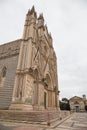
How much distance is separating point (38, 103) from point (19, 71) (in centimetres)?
463

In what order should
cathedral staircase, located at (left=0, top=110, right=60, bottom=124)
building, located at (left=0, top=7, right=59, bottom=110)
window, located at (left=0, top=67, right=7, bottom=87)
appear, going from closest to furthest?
cathedral staircase, located at (left=0, top=110, right=60, bottom=124) → building, located at (left=0, top=7, right=59, bottom=110) → window, located at (left=0, top=67, right=7, bottom=87)

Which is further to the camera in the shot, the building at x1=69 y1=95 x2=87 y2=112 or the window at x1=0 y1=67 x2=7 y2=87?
the building at x1=69 y1=95 x2=87 y2=112

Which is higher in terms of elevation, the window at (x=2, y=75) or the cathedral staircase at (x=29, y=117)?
the window at (x=2, y=75)

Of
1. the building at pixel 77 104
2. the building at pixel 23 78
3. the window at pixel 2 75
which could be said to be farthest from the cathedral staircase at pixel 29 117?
the building at pixel 77 104

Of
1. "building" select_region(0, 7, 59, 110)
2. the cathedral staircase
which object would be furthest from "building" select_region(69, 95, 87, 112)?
the cathedral staircase

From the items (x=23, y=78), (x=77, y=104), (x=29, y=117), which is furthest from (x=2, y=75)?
(x=77, y=104)

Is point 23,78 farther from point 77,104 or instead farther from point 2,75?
point 77,104

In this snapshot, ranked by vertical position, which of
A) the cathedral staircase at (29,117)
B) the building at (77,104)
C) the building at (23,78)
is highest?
the building at (23,78)

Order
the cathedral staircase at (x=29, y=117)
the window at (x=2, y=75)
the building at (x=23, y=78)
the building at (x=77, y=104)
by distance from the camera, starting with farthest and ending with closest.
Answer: the building at (x=77, y=104) → the window at (x=2, y=75) → the building at (x=23, y=78) → the cathedral staircase at (x=29, y=117)

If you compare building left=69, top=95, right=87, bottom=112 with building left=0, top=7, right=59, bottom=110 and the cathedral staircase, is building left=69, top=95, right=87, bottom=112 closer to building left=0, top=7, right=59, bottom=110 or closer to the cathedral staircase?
building left=0, top=7, right=59, bottom=110

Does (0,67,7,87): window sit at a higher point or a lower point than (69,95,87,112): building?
higher

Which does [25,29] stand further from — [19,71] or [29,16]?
[19,71]

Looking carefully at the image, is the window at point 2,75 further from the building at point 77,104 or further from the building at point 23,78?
the building at point 77,104

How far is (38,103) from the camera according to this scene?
1334 cm
